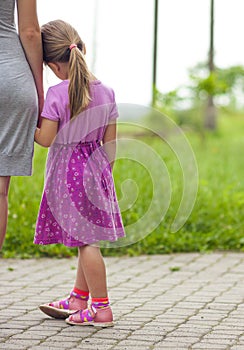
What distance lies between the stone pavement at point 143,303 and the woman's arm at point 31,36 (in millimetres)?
1187

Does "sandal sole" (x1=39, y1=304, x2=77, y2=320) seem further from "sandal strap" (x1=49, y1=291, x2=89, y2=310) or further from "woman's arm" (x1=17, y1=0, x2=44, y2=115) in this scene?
"woman's arm" (x1=17, y1=0, x2=44, y2=115)

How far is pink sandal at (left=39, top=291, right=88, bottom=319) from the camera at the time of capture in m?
4.36

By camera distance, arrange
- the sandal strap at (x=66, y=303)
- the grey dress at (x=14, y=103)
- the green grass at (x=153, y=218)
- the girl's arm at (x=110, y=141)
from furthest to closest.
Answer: the green grass at (x=153, y=218), the sandal strap at (x=66, y=303), the girl's arm at (x=110, y=141), the grey dress at (x=14, y=103)

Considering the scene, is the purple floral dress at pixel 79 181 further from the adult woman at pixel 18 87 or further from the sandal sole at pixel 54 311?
the sandal sole at pixel 54 311

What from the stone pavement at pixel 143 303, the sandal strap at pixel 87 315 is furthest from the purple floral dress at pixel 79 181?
the stone pavement at pixel 143 303

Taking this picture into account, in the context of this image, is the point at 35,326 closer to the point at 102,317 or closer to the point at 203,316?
the point at 102,317

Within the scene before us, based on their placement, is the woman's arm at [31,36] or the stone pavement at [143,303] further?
the woman's arm at [31,36]

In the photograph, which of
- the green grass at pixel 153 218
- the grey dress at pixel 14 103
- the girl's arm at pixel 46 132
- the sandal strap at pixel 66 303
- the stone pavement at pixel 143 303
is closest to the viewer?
the stone pavement at pixel 143 303

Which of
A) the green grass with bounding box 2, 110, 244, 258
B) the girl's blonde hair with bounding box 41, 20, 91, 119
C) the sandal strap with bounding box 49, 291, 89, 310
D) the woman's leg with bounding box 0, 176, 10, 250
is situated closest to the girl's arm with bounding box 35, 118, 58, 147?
the girl's blonde hair with bounding box 41, 20, 91, 119

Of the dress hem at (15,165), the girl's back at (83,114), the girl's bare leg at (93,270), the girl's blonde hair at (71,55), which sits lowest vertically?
the girl's bare leg at (93,270)

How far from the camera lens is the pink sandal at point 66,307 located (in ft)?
14.3

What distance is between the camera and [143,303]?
488 centimetres

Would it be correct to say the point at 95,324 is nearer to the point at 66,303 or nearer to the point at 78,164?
the point at 66,303

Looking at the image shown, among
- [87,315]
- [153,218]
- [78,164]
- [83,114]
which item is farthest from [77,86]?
[153,218]
